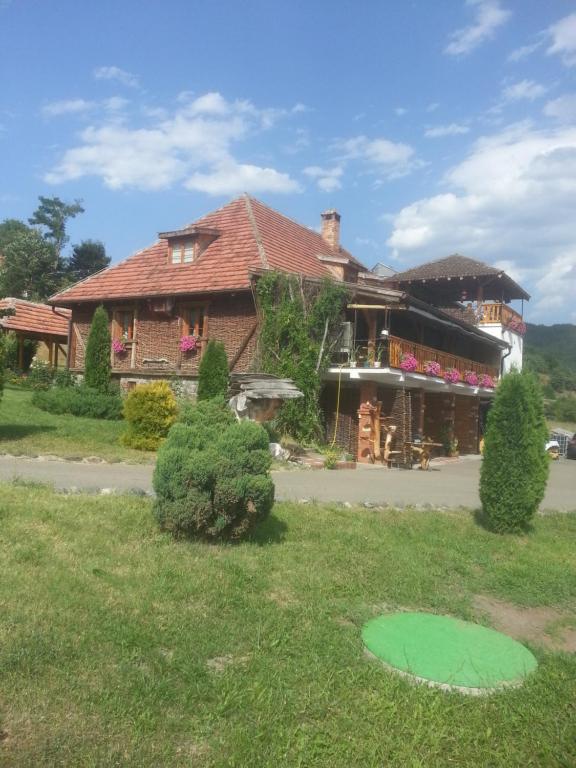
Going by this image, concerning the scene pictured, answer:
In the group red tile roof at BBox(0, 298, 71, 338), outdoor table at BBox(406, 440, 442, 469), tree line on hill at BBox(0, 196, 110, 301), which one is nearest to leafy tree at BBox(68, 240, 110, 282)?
tree line on hill at BBox(0, 196, 110, 301)

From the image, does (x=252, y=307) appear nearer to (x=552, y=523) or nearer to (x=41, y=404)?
(x=41, y=404)

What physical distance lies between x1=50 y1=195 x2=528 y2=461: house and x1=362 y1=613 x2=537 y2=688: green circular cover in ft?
40.7

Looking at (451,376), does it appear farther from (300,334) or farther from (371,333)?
(300,334)

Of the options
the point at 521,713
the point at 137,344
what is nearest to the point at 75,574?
the point at 521,713

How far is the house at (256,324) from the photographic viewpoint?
59.8ft

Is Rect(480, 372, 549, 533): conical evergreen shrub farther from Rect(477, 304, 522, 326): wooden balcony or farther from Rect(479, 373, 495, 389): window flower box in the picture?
Rect(477, 304, 522, 326): wooden balcony

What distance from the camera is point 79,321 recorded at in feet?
75.4

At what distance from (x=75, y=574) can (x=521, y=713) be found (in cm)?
339

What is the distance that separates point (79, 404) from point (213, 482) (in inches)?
494

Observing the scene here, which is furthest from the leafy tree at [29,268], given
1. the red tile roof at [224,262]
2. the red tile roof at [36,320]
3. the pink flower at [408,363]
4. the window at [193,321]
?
the pink flower at [408,363]

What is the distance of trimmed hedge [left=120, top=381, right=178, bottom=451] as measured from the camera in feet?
47.3

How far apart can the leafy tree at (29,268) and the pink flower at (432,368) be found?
108 feet

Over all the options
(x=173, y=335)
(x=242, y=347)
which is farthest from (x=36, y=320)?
(x=242, y=347)

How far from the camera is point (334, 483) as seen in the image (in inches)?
477
